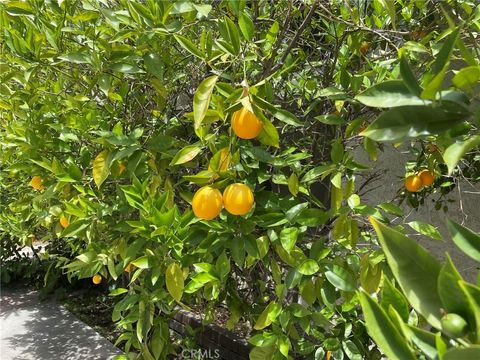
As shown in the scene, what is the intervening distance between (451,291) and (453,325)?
0.04 m

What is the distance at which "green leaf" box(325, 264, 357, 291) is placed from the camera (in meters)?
1.37

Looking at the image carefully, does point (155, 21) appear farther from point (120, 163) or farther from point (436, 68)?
point (436, 68)

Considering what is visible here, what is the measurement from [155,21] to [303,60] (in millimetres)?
915

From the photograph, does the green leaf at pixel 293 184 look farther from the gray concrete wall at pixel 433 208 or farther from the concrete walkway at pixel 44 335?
the concrete walkway at pixel 44 335

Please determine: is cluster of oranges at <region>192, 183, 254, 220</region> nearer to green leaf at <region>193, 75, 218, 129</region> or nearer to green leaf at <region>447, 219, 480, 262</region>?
green leaf at <region>193, 75, 218, 129</region>

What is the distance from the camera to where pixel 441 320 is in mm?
491

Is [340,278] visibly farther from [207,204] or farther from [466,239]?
[466,239]

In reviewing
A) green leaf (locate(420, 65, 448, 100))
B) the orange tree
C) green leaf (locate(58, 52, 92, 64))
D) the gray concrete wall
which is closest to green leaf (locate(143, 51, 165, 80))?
the orange tree

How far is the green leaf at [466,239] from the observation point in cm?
59

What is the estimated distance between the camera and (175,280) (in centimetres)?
143

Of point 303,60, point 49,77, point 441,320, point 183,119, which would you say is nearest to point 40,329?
point 49,77

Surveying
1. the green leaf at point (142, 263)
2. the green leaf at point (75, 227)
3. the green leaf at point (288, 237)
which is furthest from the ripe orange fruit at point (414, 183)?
the green leaf at point (75, 227)

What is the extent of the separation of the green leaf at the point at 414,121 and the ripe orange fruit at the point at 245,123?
558mm

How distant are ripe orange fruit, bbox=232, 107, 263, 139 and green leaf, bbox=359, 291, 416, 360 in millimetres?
682
